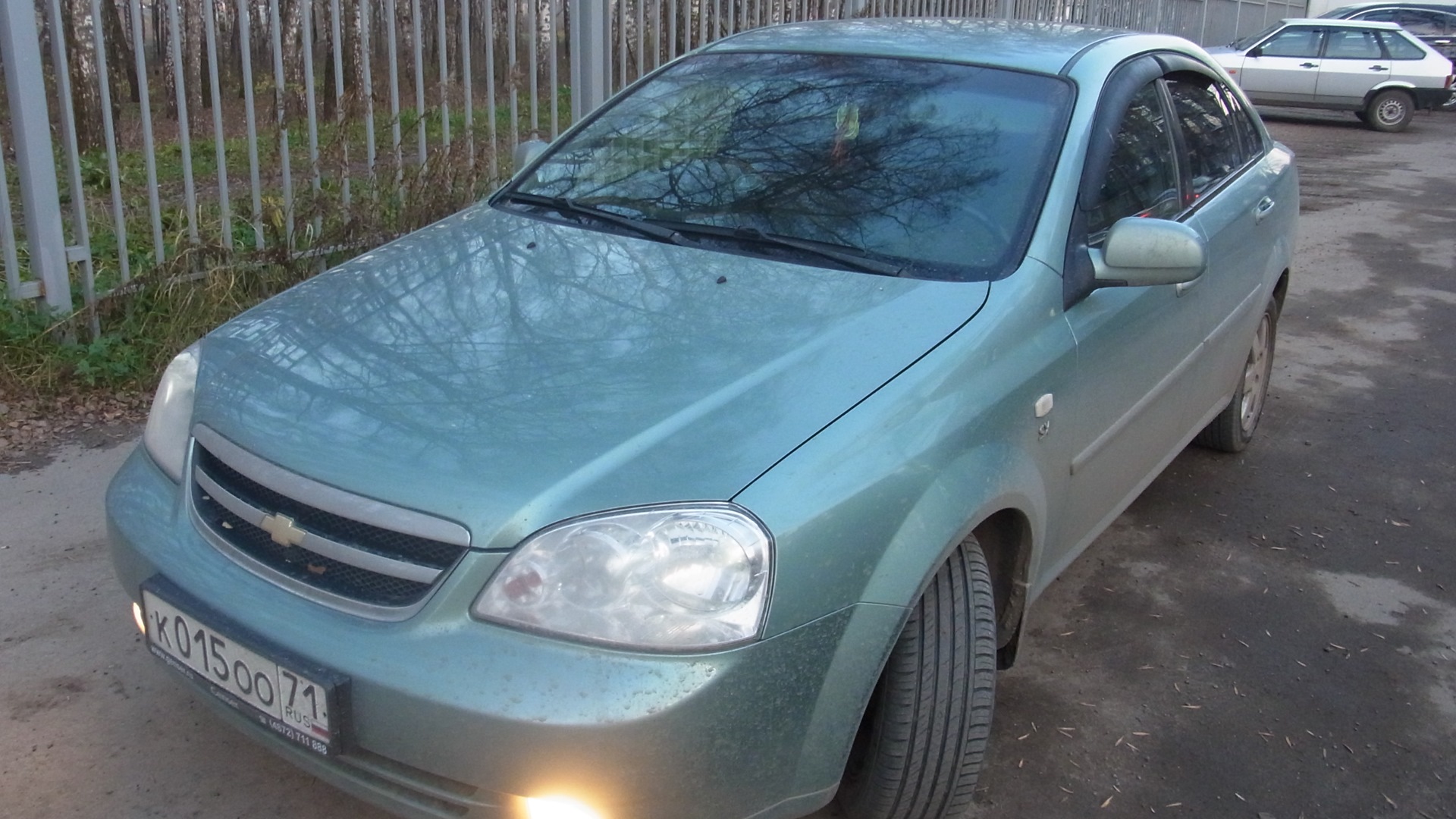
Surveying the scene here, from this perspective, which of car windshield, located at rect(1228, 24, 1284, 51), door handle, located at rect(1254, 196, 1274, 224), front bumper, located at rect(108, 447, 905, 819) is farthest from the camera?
car windshield, located at rect(1228, 24, 1284, 51)

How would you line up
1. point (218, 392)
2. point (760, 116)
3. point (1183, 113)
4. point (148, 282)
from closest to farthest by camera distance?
1. point (218, 392)
2. point (760, 116)
3. point (1183, 113)
4. point (148, 282)

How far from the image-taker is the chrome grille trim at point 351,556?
2035mm

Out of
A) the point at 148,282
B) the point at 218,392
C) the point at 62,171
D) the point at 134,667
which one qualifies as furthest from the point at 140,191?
the point at 218,392

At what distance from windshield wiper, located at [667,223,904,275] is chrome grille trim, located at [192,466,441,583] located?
1259mm

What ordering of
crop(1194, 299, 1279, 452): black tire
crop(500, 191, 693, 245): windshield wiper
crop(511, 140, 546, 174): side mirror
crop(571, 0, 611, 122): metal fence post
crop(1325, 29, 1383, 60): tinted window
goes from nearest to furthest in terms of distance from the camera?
1. crop(500, 191, 693, 245): windshield wiper
2. crop(511, 140, 546, 174): side mirror
3. crop(1194, 299, 1279, 452): black tire
4. crop(571, 0, 611, 122): metal fence post
5. crop(1325, 29, 1383, 60): tinted window

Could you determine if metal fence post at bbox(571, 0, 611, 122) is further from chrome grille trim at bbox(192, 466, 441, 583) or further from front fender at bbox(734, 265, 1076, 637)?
chrome grille trim at bbox(192, 466, 441, 583)

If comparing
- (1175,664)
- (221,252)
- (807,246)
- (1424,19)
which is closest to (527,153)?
(807,246)

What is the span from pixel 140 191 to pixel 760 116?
5790 mm

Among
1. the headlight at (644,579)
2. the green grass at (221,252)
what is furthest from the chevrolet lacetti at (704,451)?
the green grass at (221,252)

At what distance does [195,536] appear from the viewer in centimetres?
232

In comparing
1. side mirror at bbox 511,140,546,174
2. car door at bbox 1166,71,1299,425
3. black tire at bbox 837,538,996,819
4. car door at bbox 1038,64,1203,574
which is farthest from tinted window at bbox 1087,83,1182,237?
side mirror at bbox 511,140,546,174

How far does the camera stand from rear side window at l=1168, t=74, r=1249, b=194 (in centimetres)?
379

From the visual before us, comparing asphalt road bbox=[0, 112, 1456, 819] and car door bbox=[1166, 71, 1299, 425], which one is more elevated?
car door bbox=[1166, 71, 1299, 425]

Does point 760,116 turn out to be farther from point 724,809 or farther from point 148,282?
point 148,282
